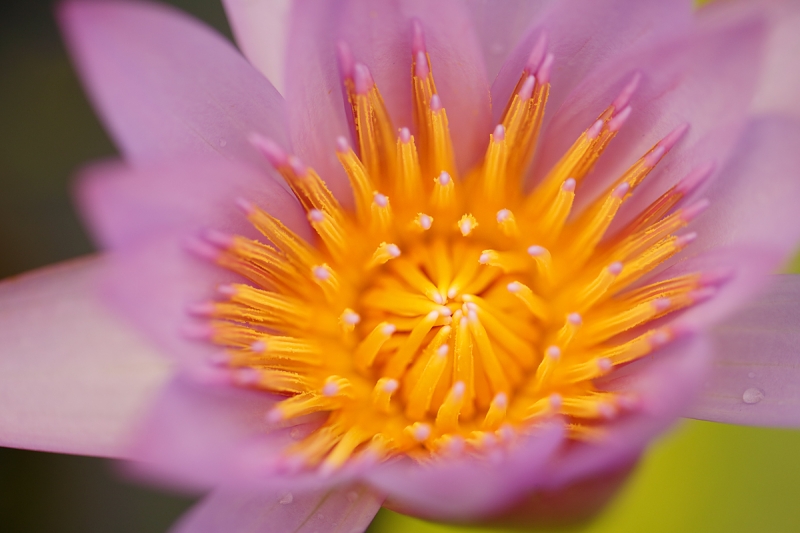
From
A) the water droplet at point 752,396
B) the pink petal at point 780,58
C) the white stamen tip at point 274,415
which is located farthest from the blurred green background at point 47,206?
the pink petal at point 780,58

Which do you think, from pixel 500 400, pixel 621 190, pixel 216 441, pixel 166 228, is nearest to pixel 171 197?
→ pixel 166 228

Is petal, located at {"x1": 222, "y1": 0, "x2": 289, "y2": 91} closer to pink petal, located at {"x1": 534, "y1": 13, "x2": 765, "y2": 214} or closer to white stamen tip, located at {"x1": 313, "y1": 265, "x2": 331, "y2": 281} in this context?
white stamen tip, located at {"x1": 313, "y1": 265, "x2": 331, "y2": 281}

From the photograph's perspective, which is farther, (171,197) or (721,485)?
(721,485)

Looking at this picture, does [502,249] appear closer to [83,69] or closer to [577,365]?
[577,365]

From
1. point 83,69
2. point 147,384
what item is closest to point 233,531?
point 147,384

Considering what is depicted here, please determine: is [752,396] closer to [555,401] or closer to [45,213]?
[555,401]

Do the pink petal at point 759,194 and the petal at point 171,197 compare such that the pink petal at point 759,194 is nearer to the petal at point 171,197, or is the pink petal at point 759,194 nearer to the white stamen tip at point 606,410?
the white stamen tip at point 606,410
